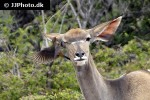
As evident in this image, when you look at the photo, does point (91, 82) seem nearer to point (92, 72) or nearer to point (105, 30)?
point (92, 72)

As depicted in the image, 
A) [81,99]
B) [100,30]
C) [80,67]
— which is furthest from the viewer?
[81,99]

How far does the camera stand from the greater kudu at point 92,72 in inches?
219

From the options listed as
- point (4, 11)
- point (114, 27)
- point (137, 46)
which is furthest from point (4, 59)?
point (4, 11)

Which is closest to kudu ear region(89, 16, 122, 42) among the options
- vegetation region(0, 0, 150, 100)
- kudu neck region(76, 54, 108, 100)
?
kudu neck region(76, 54, 108, 100)

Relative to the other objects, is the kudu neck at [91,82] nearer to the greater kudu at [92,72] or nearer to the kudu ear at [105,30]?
the greater kudu at [92,72]

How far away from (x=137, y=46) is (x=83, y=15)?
229 centimetres

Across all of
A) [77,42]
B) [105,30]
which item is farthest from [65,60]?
[77,42]

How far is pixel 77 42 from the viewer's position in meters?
5.58

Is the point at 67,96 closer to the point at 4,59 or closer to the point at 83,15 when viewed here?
the point at 4,59

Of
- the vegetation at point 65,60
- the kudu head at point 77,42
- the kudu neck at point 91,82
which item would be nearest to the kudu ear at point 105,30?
the kudu head at point 77,42

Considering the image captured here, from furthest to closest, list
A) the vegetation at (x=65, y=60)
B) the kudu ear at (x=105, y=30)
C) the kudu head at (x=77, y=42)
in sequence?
the vegetation at (x=65, y=60), the kudu ear at (x=105, y=30), the kudu head at (x=77, y=42)

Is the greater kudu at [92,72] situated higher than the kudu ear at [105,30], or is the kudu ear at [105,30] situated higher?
the kudu ear at [105,30]

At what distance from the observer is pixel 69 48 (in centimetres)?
561

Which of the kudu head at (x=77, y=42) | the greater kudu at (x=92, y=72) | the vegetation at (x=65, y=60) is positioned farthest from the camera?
the vegetation at (x=65, y=60)
